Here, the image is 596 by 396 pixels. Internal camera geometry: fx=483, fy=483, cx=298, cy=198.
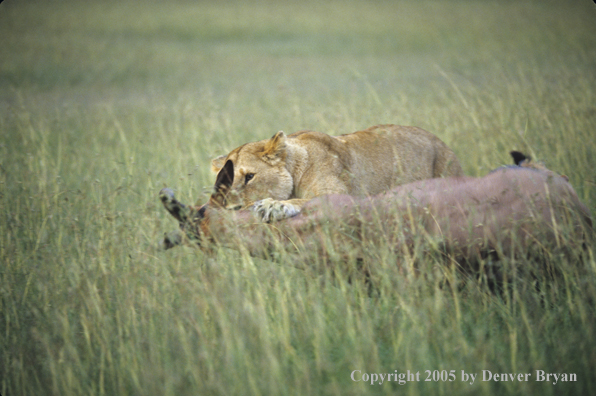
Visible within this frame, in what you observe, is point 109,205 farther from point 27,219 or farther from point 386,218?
point 386,218

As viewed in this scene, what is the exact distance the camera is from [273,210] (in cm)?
312

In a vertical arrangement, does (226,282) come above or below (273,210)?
below

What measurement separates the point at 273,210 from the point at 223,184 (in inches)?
14.2

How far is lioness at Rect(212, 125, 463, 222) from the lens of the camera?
3652 millimetres

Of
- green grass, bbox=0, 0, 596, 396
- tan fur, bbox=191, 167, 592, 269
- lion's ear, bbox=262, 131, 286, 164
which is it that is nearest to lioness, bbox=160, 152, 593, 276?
tan fur, bbox=191, 167, 592, 269

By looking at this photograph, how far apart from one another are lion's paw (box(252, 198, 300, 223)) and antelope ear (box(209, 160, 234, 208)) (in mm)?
225

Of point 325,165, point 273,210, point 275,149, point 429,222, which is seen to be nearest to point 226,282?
point 273,210

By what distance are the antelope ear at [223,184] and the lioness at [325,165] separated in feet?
0.16

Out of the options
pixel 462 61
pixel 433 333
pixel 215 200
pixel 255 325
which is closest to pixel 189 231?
pixel 215 200

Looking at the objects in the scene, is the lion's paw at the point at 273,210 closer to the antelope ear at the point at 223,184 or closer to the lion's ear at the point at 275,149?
the antelope ear at the point at 223,184

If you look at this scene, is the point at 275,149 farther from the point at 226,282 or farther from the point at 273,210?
the point at 226,282

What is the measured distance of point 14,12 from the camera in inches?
806

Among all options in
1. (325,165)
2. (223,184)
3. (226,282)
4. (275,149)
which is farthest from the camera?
(325,165)

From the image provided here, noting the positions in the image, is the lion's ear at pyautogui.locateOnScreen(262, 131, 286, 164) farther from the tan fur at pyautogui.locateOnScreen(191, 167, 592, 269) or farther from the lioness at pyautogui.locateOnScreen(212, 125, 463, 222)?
the tan fur at pyautogui.locateOnScreen(191, 167, 592, 269)
